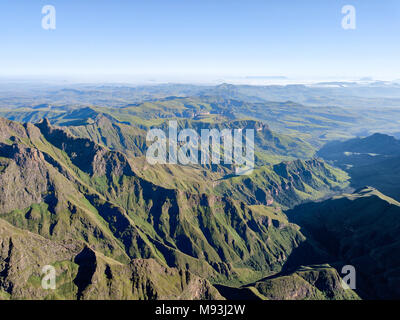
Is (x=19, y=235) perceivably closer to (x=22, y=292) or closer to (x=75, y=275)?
(x=22, y=292)
